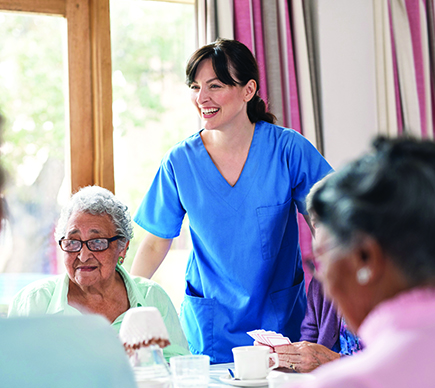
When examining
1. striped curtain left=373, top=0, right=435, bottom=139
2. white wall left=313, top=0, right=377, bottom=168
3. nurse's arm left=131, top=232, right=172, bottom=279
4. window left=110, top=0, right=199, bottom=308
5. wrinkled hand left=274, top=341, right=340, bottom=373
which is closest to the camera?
wrinkled hand left=274, top=341, right=340, bottom=373

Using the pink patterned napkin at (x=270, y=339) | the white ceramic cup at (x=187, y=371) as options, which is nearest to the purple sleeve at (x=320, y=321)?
the pink patterned napkin at (x=270, y=339)

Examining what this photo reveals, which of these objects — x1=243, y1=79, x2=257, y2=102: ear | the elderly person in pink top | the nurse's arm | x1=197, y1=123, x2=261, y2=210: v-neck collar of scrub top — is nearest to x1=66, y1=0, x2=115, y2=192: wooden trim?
the nurse's arm

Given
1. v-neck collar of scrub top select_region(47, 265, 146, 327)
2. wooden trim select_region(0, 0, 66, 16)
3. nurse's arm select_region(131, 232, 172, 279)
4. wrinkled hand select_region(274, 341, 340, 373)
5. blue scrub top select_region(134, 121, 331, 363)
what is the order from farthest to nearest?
1. wooden trim select_region(0, 0, 66, 16)
2. nurse's arm select_region(131, 232, 172, 279)
3. blue scrub top select_region(134, 121, 331, 363)
4. v-neck collar of scrub top select_region(47, 265, 146, 327)
5. wrinkled hand select_region(274, 341, 340, 373)

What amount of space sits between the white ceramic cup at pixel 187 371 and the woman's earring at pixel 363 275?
62 centimetres

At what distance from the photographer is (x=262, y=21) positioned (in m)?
2.53

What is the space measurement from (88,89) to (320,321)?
1484mm

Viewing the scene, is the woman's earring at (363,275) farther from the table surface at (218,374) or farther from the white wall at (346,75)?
the white wall at (346,75)

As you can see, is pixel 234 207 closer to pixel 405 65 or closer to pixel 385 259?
pixel 385 259

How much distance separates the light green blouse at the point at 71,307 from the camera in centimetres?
153

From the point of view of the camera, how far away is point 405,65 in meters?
2.84

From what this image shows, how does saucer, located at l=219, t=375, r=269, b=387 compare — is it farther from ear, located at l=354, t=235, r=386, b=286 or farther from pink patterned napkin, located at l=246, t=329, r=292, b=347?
ear, located at l=354, t=235, r=386, b=286

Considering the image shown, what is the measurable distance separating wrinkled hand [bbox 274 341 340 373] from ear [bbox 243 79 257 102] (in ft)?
3.13

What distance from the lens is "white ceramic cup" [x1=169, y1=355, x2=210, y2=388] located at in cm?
110

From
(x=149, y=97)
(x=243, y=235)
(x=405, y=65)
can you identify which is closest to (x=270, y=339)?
(x=243, y=235)
